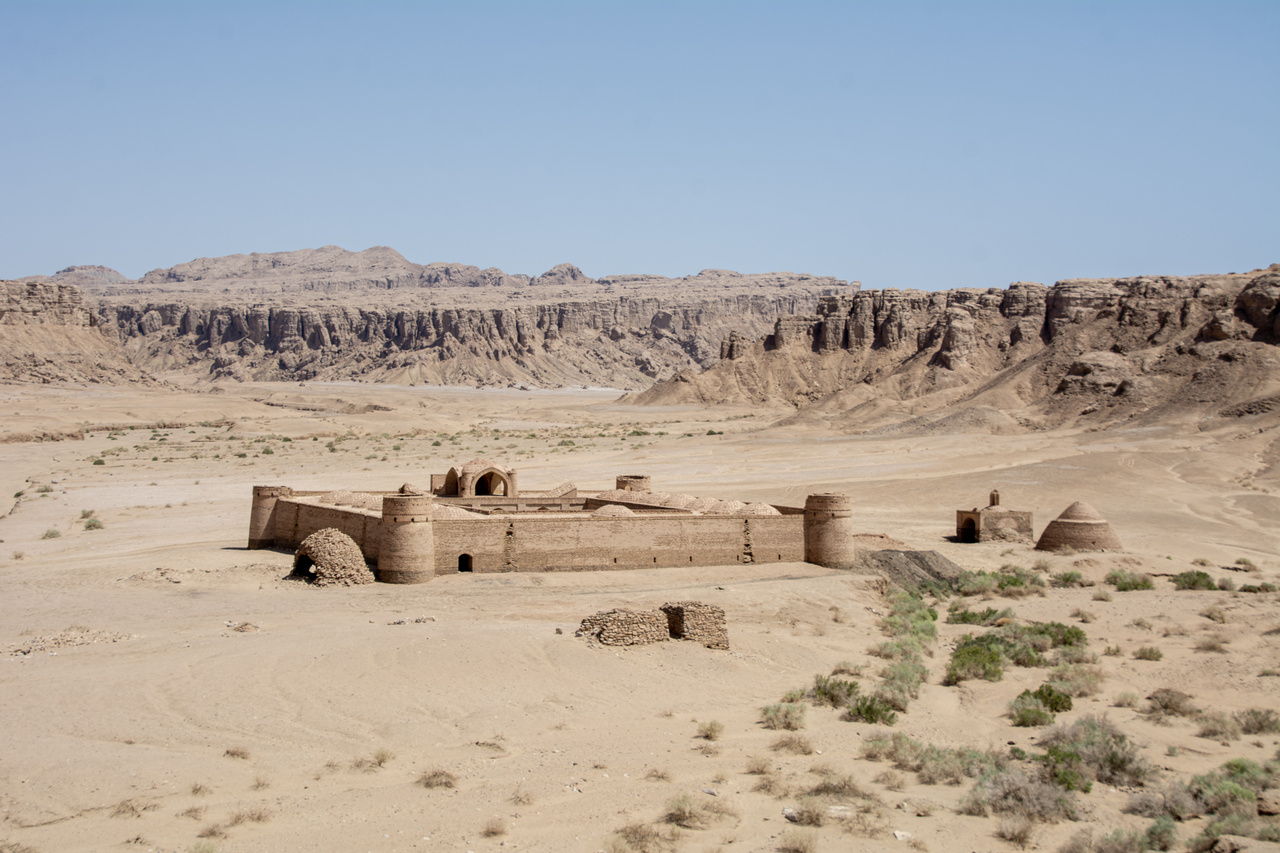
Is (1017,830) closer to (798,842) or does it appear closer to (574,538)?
(798,842)

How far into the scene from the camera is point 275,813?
9594 millimetres

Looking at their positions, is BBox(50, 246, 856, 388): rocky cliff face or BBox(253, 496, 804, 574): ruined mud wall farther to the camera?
BBox(50, 246, 856, 388): rocky cliff face

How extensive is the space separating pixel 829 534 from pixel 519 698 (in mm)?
12000

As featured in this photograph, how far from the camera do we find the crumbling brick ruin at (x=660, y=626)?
626 inches

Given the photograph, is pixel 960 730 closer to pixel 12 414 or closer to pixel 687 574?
pixel 687 574

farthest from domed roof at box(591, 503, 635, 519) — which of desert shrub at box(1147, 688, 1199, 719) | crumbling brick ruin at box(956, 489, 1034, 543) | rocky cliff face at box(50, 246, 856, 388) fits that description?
rocky cliff face at box(50, 246, 856, 388)

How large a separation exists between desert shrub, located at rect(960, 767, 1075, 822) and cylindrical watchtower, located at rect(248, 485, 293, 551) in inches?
724

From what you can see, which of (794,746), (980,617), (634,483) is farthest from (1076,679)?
(634,483)

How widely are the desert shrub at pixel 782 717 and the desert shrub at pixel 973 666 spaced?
348 centimetres

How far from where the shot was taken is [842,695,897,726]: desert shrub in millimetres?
13234

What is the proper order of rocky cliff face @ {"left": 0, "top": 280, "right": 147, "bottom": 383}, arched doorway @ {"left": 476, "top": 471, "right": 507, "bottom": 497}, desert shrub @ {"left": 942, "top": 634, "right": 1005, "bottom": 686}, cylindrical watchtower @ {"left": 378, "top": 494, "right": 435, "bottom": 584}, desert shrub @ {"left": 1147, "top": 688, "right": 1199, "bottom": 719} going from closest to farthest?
1. desert shrub @ {"left": 1147, "top": 688, "right": 1199, "bottom": 719}
2. desert shrub @ {"left": 942, "top": 634, "right": 1005, "bottom": 686}
3. cylindrical watchtower @ {"left": 378, "top": 494, "right": 435, "bottom": 584}
4. arched doorway @ {"left": 476, "top": 471, "right": 507, "bottom": 497}
5. rocky cliff face @ {"left": 0, "top": 280, "right": 147, "bottom": 383}

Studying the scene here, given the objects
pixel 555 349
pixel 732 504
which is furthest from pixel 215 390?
pixel 732 504

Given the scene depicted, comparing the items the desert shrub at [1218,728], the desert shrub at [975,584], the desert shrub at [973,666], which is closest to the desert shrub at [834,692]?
the desert shrub at [973,666]

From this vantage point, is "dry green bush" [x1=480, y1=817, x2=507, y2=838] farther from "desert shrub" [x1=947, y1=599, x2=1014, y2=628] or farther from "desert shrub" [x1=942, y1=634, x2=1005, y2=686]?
"desert shrub" [x1=947, y1=599, x2=1014, y2=628]
